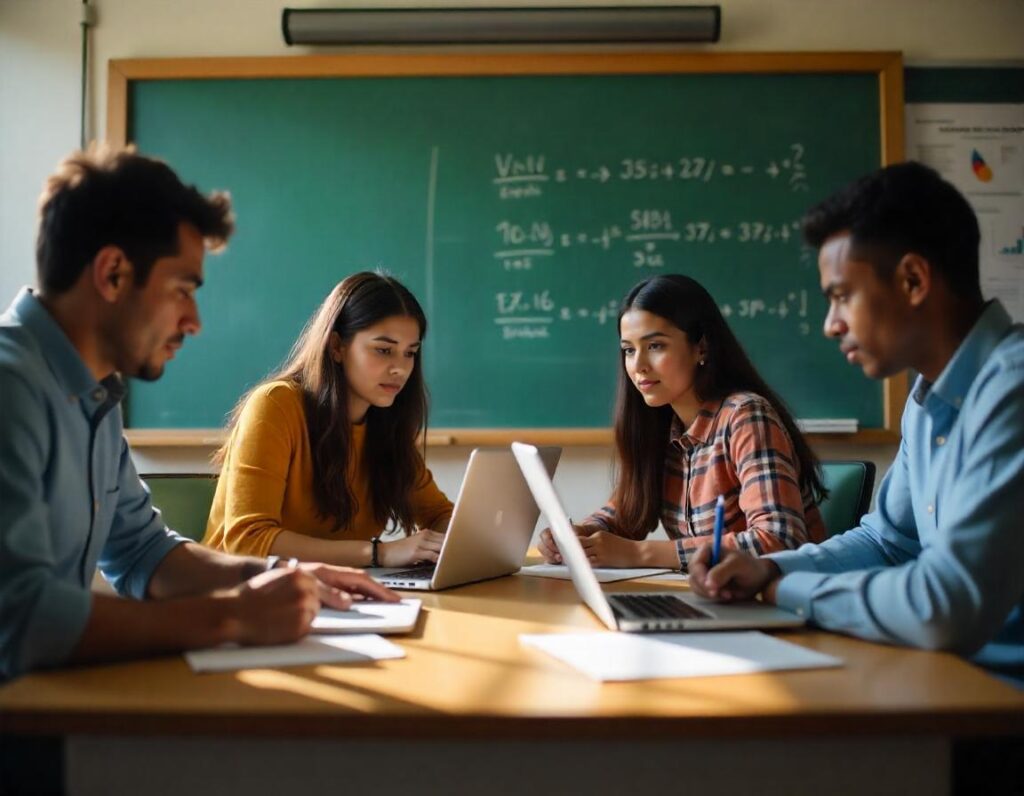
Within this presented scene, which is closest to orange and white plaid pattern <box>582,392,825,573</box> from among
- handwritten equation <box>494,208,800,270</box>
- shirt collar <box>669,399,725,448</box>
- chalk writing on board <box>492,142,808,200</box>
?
shirt collar <box>669,399,725,448</box>

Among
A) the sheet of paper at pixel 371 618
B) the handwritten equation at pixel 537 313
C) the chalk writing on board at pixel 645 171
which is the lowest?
the sheet of paper at pixel 371 618

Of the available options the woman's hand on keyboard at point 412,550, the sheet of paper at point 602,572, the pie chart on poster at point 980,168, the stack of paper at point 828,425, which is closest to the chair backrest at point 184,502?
the woman's hand on keyboard at point 412,550

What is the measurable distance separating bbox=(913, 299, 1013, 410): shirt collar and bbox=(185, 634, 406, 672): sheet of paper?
787 millimetres

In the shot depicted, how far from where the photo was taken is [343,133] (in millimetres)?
3146

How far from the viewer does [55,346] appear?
1206 mm

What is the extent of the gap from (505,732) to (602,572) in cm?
95

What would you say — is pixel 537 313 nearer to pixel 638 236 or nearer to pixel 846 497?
pixel 638 236

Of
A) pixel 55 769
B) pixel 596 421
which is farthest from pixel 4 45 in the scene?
pixel 55 769

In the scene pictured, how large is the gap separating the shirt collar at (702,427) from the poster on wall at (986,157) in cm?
157

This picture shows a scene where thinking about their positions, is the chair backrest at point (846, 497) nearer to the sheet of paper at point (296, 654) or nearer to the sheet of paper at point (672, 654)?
the sheet of paper at point (672, 654)

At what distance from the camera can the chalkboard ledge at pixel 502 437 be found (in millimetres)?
3059

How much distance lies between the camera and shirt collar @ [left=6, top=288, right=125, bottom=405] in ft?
3.95

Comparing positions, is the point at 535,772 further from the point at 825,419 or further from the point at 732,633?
the point at 825,419

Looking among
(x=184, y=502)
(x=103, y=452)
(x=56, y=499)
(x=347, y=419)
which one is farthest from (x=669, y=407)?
(x=56, y=499)
